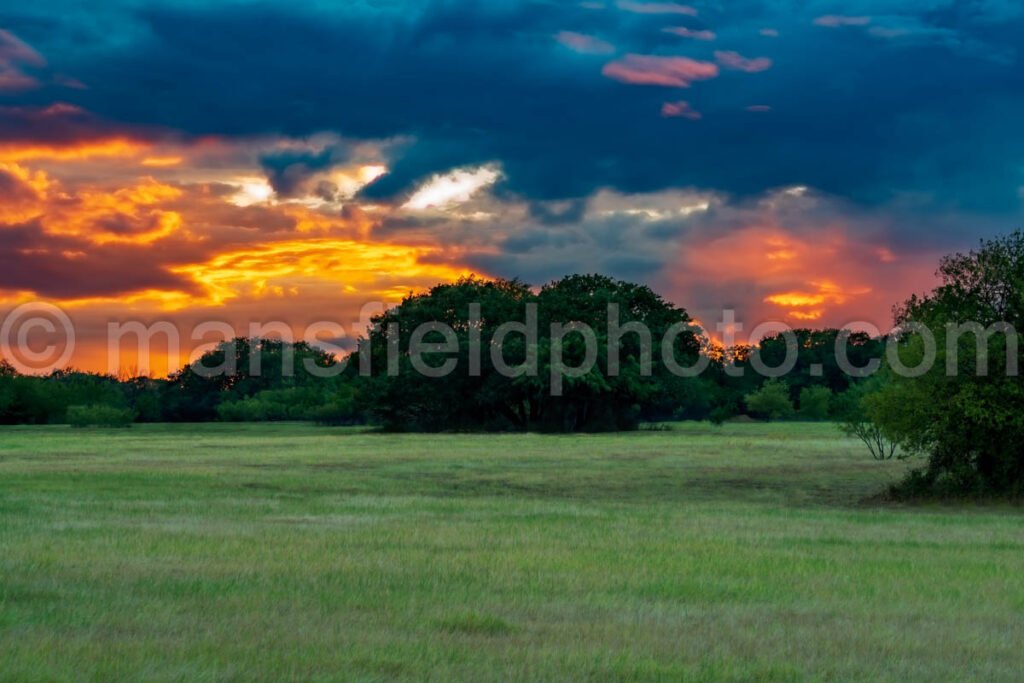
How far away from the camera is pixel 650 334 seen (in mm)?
108125

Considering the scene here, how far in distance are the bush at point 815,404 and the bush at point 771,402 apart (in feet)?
11.4

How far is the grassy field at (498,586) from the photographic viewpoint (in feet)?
39.2

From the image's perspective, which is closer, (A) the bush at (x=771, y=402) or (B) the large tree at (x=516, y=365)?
(B) the large tree at (x=516, y=365)

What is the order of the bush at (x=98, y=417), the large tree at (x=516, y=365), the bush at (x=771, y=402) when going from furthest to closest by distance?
the bush at (x=771, y=402) → the bush at (x=98, y=417) → the large tree at (x=516, y=365)

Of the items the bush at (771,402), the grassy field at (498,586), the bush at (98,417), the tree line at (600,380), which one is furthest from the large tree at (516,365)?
the grassy field at (498,586)

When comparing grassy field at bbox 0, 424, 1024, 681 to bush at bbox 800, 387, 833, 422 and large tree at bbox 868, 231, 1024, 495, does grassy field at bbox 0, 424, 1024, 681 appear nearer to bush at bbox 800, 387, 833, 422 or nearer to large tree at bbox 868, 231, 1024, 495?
large tree at bbox 868, 231, 1024, 495

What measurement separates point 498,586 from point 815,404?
158 meters

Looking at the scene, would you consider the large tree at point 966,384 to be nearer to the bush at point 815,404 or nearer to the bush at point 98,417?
the bush at point 98,417

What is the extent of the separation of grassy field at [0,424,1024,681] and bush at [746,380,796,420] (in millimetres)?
130610

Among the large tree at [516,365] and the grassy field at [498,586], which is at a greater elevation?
the large tree at [516,365]

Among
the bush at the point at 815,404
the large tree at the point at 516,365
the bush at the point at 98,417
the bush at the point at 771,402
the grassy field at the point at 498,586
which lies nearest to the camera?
the grassy field at the point at 498,586

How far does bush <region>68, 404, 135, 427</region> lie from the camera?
132375mm

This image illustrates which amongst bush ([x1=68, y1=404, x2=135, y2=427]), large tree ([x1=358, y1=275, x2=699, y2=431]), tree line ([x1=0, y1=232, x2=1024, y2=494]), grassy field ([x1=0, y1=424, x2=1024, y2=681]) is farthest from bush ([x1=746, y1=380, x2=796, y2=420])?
grassy field ([x1=0, y1=424, x2=1024, y2=681])

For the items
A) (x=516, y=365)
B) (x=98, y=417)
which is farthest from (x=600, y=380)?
(x=98, y=417)
